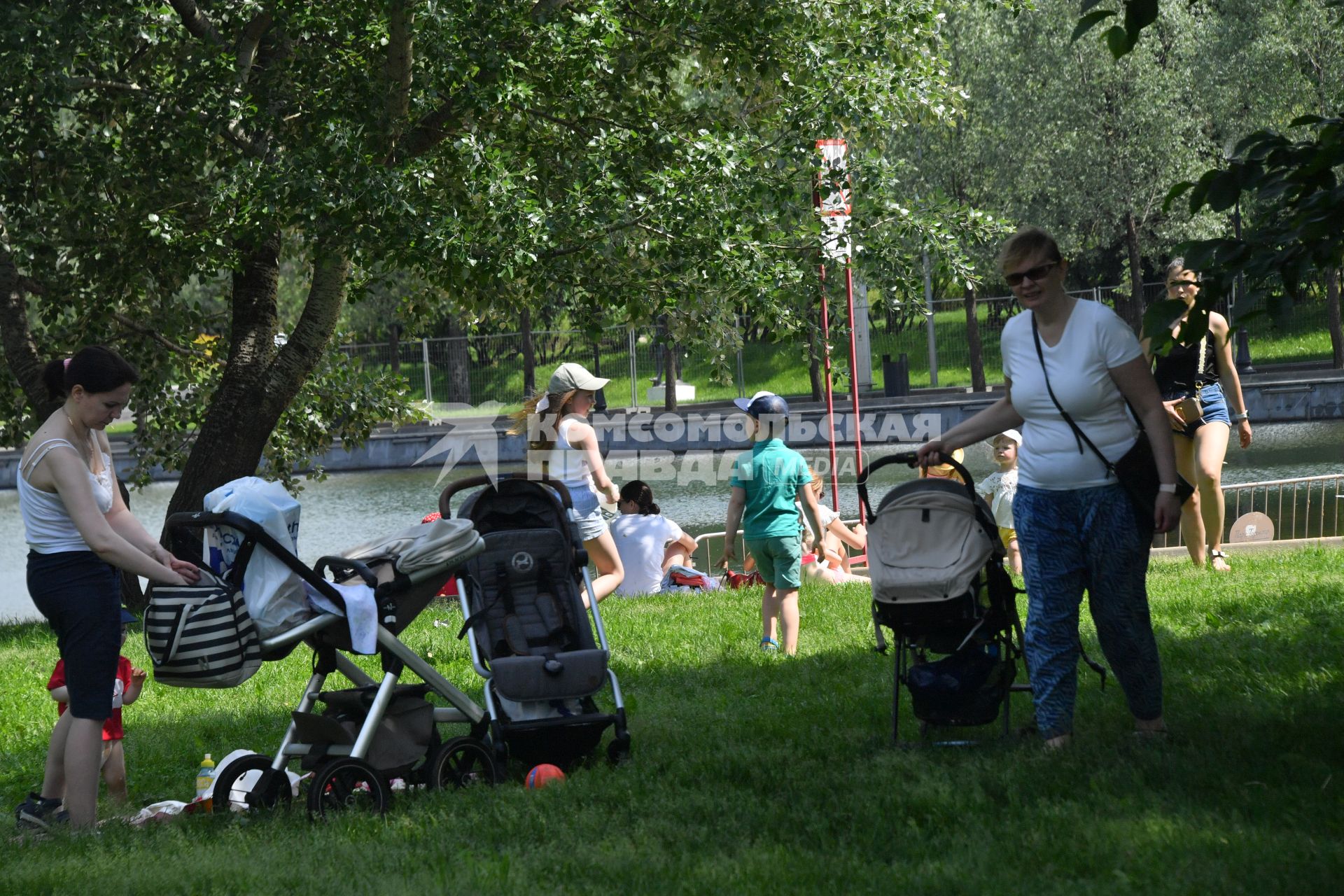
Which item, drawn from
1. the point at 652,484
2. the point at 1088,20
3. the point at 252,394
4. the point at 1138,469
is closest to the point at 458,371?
the point at 652,484

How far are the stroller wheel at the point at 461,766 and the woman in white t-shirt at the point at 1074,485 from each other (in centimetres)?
210

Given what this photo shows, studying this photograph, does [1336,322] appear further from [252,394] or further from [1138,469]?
[1138,469]

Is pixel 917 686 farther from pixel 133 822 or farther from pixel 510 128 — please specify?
pixel 510 128

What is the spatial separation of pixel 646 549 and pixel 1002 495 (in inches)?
126

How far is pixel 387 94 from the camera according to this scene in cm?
1076

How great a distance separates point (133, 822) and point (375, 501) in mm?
25823

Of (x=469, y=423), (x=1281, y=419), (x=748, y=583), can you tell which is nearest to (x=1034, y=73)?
(x=1281, y=419)

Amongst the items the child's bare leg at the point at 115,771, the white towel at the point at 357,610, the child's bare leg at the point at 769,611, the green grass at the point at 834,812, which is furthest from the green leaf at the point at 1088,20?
the child's bare leg at the point at 115,771

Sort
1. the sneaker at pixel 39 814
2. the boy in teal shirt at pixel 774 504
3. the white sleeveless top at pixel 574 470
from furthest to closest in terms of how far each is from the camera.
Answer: the white sleeveless top at pixel 574 470 < the boy in teal shirt at pixel 774 504 < the sneaker at pixel 39 814

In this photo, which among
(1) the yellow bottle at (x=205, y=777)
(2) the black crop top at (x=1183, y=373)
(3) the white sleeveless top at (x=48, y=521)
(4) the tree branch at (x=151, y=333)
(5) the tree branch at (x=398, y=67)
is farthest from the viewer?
(4) the tree branch at (x=151, y=333)

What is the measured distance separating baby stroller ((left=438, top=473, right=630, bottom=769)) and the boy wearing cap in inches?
207

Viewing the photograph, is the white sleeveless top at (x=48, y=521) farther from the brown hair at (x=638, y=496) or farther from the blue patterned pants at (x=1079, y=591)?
the brown hair at (x=638, y=496)

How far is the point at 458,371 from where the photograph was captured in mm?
43188

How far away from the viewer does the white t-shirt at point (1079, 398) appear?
15.0ft
